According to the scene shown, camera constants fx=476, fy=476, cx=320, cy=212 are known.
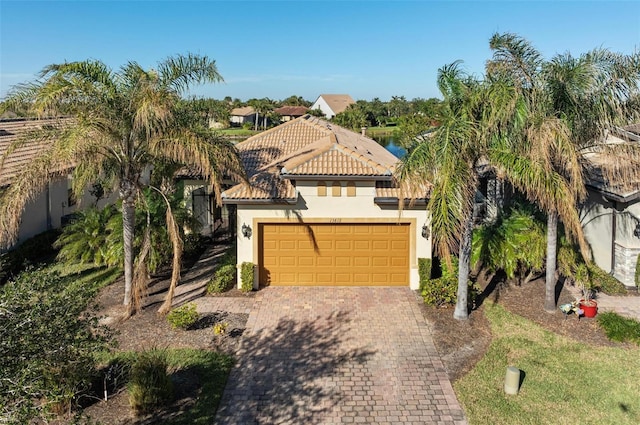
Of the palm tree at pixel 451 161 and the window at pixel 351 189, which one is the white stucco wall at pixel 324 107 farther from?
the palm tree at pixel 451 161

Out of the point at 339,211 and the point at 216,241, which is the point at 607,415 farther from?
the point at 216,241

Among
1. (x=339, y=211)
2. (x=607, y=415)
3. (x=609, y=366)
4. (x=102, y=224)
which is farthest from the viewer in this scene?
(x=102, y=224)

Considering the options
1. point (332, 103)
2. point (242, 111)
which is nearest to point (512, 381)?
point (242, 111)

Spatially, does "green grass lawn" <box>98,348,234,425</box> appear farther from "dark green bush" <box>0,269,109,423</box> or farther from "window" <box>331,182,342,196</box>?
"window" <box>331,182,342,196</box>

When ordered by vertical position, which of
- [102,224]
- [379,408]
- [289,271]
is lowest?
[379,408]

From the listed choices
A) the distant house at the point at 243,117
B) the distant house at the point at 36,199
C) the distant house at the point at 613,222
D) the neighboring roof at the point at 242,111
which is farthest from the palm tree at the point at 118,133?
the distant house at the point at 243,117

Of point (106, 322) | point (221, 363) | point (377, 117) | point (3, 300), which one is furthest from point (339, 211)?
point (377, 117)
